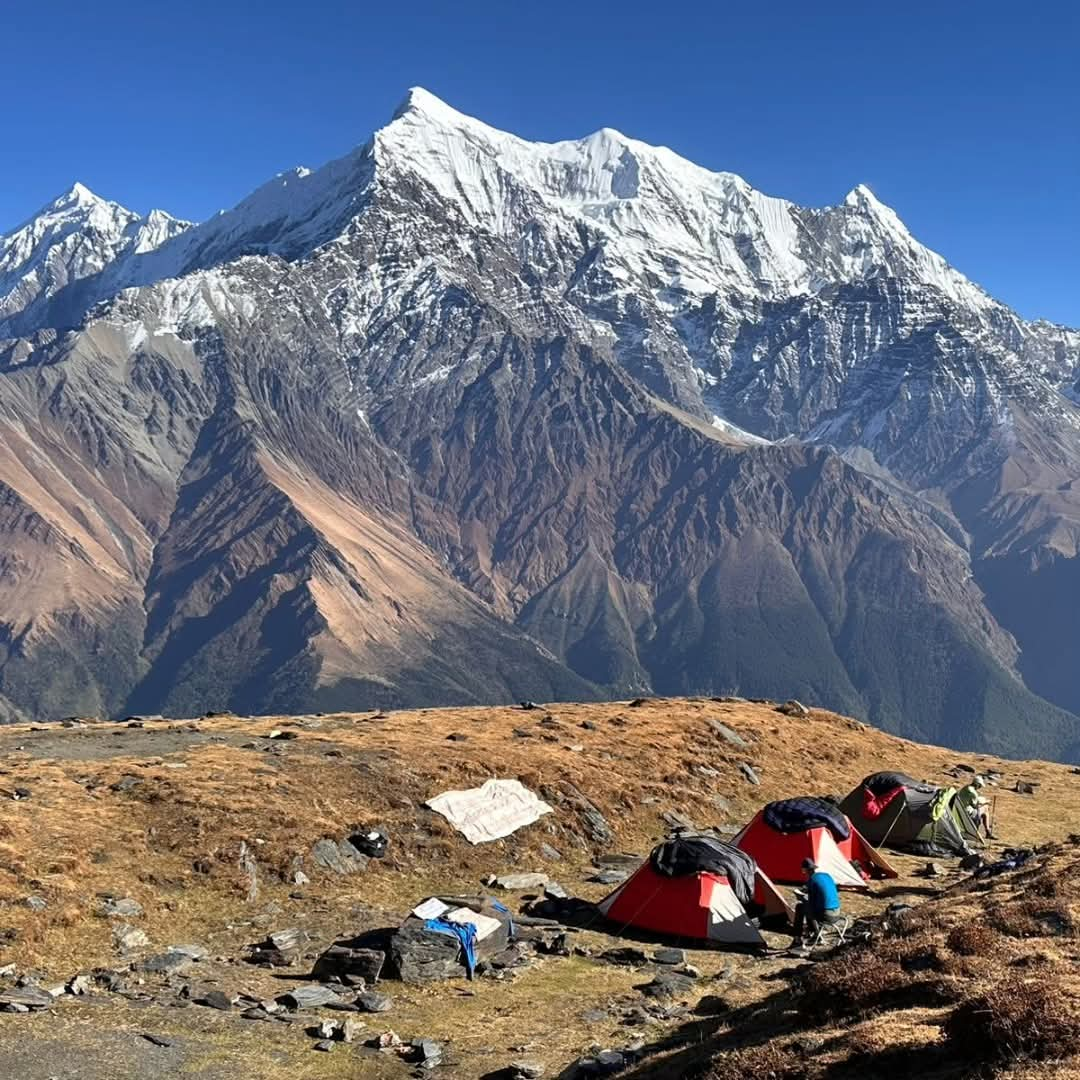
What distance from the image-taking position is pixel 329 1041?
87.7 ft

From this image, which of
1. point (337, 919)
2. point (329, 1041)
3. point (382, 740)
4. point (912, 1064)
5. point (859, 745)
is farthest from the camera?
point (859, 745)

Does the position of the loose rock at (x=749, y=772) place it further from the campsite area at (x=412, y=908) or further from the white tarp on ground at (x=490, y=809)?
the white tarp on ground at (x=490, y=809)

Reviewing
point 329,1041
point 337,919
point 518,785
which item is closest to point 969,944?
point 329,1041

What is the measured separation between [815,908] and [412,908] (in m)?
13.9

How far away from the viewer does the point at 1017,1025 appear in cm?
1834

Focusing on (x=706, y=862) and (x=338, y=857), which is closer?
(x=706, y=862)

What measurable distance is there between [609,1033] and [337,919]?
11969mm

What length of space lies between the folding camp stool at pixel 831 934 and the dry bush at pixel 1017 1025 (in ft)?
55.0

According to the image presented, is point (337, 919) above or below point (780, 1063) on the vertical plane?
below

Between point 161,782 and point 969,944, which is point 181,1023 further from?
point 969,944

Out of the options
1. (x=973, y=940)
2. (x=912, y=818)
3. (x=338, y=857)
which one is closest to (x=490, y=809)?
(x=338, y=857)

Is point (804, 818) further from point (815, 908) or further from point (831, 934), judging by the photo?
point (815, 908)

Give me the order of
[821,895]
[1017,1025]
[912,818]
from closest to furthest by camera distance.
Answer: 1. [1017,1025]
2. [821,895]
3. [912,818]

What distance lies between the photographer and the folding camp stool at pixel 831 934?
36.8 metres
